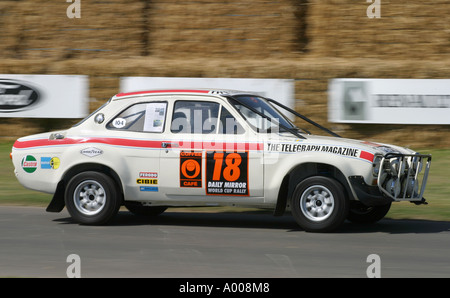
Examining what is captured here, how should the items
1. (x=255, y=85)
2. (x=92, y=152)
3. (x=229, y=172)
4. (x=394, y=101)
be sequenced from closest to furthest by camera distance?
(x=229, y=172), (x=92, y=152), (x=394, y=101), (x=255, y=85)

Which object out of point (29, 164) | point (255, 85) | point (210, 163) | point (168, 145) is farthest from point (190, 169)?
point (255, 85)

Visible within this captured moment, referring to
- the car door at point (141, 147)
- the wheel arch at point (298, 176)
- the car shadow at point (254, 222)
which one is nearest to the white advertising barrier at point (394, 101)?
the car shadow at point (254, 222)

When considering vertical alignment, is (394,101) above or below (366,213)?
above

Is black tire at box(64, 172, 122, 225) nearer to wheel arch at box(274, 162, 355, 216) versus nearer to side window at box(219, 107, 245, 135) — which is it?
side window at box(219, 107, 245, 135)

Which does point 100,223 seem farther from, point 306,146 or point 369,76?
point 369,76

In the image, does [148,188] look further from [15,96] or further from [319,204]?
[15,96]

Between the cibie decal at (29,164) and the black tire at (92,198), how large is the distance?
59 cm

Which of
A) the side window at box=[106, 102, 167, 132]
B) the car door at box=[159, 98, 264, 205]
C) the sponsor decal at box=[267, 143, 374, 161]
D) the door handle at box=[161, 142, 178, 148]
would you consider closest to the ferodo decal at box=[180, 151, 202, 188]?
the car door at box=[159, 98, 264, 205]

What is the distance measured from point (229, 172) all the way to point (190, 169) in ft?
1.67

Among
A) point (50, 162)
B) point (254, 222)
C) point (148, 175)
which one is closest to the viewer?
point (148, 175)

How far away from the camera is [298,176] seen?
939 centimetres

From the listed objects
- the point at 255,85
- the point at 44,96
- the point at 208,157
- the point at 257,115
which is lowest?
the point at 208,157

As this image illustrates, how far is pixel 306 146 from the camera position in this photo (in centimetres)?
906

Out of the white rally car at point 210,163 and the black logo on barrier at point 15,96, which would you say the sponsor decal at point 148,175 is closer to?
the white rally car at point 210,163
